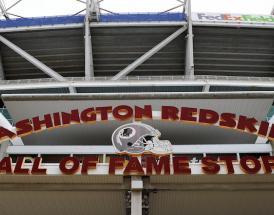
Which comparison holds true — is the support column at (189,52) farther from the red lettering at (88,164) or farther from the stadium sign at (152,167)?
the red lettering at (88,164)

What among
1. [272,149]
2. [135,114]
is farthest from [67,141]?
[272,149]

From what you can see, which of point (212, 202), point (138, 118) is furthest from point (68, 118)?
point (212, 202)

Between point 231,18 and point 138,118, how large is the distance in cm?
1985

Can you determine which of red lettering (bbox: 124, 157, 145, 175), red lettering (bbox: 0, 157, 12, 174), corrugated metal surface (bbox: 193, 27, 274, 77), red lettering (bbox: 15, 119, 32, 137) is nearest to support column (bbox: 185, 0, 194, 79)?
corrugated metal surface (bbox: 193, 27, 274, 77)

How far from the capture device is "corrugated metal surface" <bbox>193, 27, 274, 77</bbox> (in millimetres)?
34419

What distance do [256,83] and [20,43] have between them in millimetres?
22198

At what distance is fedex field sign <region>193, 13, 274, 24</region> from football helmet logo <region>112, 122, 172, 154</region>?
19675 millimetres

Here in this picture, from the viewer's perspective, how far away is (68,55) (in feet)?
117

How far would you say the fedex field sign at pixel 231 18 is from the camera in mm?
34469

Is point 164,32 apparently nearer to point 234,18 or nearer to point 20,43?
point 234,18

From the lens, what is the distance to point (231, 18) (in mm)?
→ 34906

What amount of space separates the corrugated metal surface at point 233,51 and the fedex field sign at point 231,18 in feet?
3.21

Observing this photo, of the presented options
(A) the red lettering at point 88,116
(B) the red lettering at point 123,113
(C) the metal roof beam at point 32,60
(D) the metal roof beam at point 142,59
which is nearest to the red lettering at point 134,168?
(B) the red lettering at point 123,113

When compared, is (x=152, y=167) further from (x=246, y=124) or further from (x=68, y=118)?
(x=68, y=118)
